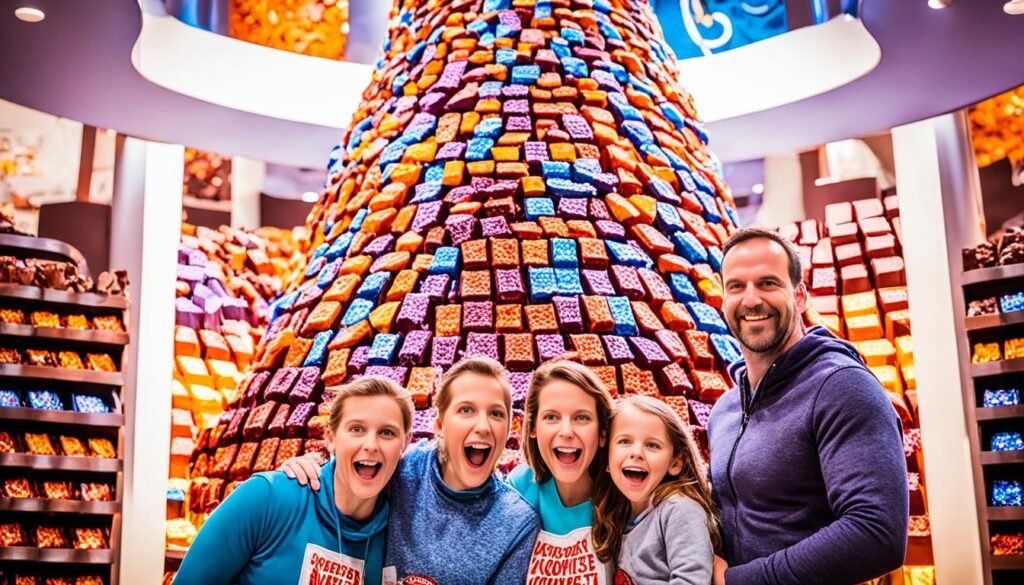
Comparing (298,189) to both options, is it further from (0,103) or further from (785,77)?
(785,77)

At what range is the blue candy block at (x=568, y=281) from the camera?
351 centimetres

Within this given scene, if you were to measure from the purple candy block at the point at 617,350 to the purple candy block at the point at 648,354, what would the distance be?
28 millimetres

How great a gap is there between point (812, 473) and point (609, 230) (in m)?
1.87

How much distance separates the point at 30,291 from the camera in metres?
4.57

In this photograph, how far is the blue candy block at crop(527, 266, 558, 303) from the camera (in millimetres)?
3500

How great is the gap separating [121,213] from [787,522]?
5.12m

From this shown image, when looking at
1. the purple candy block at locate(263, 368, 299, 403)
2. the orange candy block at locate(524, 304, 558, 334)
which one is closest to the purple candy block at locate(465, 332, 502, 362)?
the orange candy block at locate(524, 304, 558, 334)

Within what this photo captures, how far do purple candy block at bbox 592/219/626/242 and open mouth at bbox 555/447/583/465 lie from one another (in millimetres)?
1532

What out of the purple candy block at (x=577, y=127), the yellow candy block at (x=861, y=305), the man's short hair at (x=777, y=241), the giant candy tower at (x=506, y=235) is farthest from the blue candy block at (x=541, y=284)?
the yellow candy block at (x=861, y=305)

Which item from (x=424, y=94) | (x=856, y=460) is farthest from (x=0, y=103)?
(x=856, y=460)

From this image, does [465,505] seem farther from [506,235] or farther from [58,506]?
[58,506]

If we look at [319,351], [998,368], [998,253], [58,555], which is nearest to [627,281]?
[319,351]

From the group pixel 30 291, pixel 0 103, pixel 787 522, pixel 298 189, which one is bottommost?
pixel 787 522

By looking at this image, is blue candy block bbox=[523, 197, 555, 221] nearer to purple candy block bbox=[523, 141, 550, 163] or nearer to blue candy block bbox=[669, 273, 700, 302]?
purple candy block bbox=[523, 141, 550, 163]
